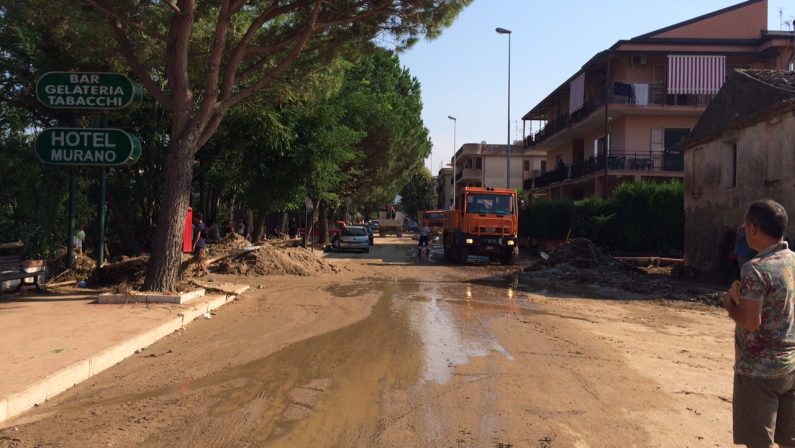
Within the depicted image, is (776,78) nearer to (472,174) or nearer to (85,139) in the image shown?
(85,139)

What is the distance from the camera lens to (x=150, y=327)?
9016 millimetres

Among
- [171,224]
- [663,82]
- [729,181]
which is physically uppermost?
[663,82]

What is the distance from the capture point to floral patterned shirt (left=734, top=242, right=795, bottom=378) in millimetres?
3531

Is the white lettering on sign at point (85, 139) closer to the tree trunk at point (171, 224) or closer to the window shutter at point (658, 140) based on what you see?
the tree trunk at point (171, 224)

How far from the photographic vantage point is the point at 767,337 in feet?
11.8

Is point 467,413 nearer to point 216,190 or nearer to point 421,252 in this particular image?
point 421,252

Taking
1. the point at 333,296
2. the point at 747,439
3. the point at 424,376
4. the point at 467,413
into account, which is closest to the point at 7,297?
the point at 333,296

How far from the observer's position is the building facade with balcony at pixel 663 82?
3266cm

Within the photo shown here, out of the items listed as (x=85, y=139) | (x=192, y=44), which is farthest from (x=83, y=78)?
(x=192, y=44)

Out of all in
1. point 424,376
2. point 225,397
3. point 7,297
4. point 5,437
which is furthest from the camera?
point 7,297

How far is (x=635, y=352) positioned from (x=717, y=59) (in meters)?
29.4

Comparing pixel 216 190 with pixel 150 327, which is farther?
pixel 216 190

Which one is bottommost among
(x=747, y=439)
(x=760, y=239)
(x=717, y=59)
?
(x=747, y=439)

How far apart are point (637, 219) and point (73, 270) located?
70.6 feet
